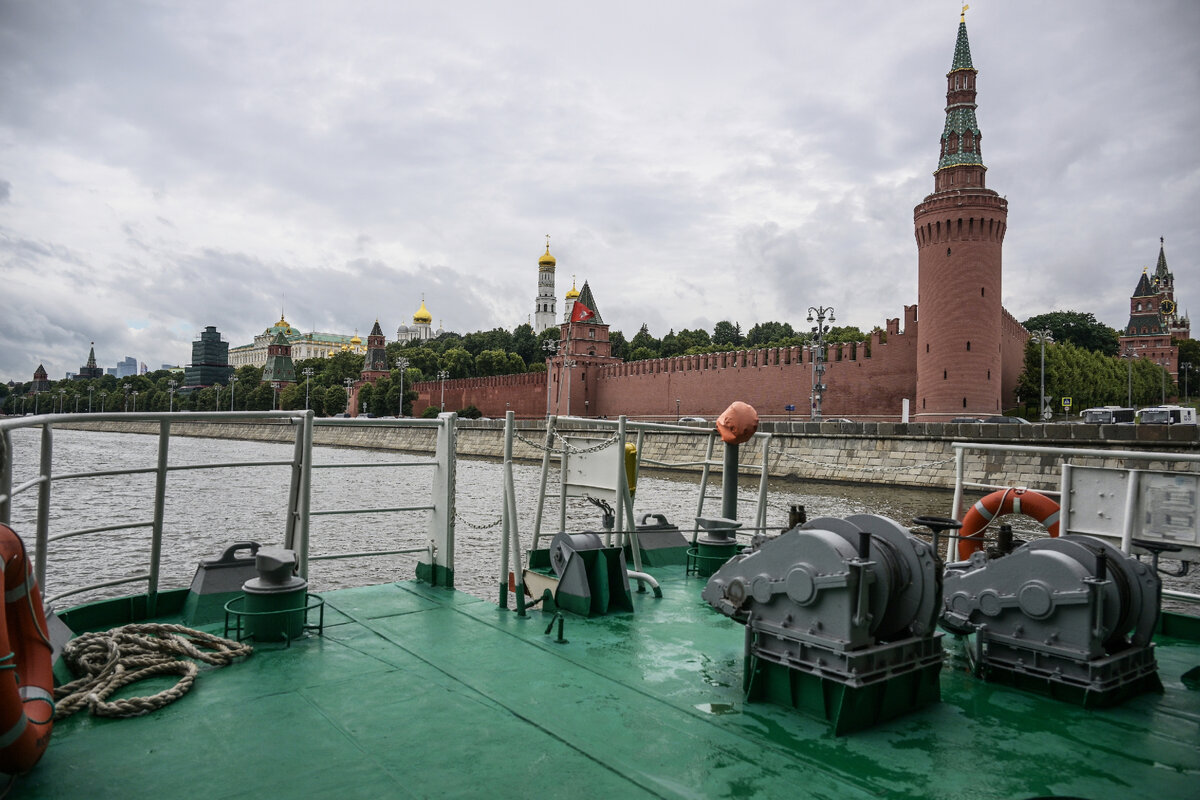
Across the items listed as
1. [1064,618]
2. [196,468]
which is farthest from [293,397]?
[1064,618]

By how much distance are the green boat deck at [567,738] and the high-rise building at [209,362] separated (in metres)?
171

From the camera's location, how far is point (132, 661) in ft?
9.91

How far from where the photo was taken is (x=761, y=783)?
7.45ft

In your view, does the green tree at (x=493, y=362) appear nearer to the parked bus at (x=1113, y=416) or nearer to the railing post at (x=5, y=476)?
the parked bus at (x=1113, y=416)

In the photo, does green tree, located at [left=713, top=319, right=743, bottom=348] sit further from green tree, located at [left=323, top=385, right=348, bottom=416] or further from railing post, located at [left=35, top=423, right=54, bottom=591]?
railing post, located at [left=35, top=423, right=54, bottom=591]

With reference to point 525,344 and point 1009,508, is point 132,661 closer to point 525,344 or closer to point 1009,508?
point 1009,508

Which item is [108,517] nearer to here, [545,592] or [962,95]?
[545,592]

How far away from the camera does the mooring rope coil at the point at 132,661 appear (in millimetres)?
2689

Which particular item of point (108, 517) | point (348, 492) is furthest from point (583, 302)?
point (108, 517)

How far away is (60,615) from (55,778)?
157cm

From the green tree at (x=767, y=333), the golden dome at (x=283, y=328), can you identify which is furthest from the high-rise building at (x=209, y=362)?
the green tree at (x=767, y=333)

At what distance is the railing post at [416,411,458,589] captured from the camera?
4.45 metres

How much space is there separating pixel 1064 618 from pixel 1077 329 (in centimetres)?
7857

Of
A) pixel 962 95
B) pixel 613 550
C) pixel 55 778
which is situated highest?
pixel 962 95
